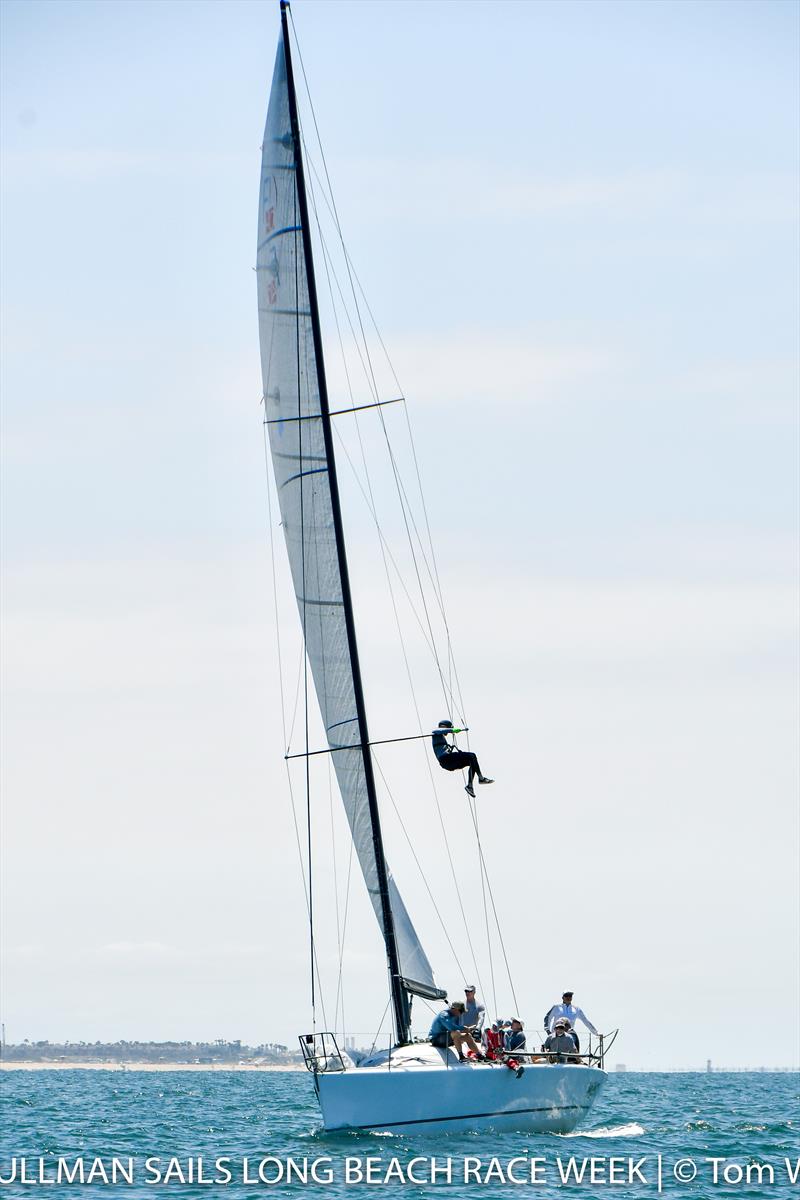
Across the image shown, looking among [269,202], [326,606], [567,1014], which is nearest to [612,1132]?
[567,1014]

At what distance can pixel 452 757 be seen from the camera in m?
27.4

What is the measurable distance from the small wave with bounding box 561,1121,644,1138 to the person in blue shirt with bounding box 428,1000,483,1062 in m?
2.54

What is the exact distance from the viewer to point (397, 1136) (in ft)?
78.5

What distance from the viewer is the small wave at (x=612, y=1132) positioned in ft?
93.9

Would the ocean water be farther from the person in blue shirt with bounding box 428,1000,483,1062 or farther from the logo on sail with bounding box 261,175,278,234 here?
the logo on sail with bounding box 261,175,278,234

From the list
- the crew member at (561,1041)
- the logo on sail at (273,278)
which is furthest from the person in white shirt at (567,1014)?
the logo on sail at (273,278)

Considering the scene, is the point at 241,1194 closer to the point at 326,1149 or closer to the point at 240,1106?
the point at 326,1149

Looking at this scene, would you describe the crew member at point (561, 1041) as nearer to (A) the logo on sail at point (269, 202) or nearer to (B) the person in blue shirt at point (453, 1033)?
(B) the person in blue shirt at point (453, 1033)

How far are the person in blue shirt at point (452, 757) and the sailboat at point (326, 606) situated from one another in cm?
116

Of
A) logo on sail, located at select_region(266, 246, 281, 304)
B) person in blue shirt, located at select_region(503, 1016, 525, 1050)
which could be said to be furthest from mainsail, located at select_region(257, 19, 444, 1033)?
person in blue shirt, located at select_region(503, 1016, 525, 1050)

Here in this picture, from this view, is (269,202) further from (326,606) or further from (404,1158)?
(404,1158)

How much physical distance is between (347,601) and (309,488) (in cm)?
201

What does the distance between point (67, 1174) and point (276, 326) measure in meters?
13.4

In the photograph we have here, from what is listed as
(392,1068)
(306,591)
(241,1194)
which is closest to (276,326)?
(306,591)
